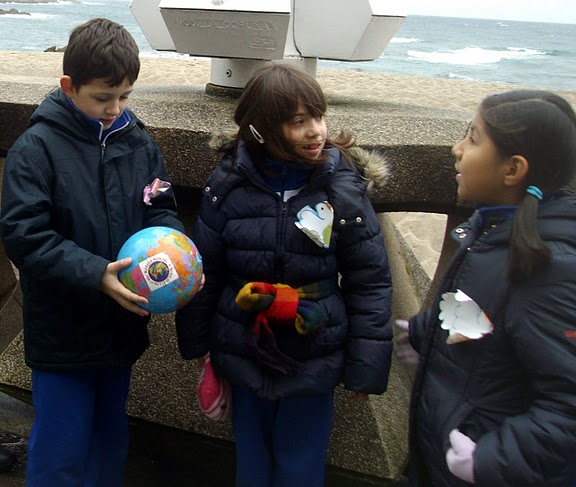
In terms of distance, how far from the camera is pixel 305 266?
6.40 ft

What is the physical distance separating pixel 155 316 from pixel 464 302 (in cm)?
151

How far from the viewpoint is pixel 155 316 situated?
9.35 ft

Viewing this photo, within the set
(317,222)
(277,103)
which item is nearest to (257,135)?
(277,103)

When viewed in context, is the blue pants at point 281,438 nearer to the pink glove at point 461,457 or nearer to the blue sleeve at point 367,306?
the blue sleeve at point 367,306

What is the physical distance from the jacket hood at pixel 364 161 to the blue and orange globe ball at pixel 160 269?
0.34 metres

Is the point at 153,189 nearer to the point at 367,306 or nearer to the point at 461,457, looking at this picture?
the point at 367,306

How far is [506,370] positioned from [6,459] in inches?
82.0

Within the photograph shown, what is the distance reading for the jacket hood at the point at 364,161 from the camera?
2.04m

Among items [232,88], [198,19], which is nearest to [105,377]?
[198,19]

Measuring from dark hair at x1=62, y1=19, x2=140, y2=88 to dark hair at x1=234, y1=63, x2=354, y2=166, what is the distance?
0.34 metres

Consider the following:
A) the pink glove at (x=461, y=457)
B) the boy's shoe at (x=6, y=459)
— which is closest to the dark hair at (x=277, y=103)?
the pink glove at (x=461, y=457)

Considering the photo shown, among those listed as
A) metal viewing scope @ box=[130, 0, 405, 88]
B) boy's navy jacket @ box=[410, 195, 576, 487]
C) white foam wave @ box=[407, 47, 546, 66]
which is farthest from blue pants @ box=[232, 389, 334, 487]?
white foam wave @ box=[407, 47, 546, 66]

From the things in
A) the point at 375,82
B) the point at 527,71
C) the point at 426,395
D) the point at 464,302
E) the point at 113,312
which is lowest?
the point at 527,71

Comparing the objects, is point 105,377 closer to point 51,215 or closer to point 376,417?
point 51,215
